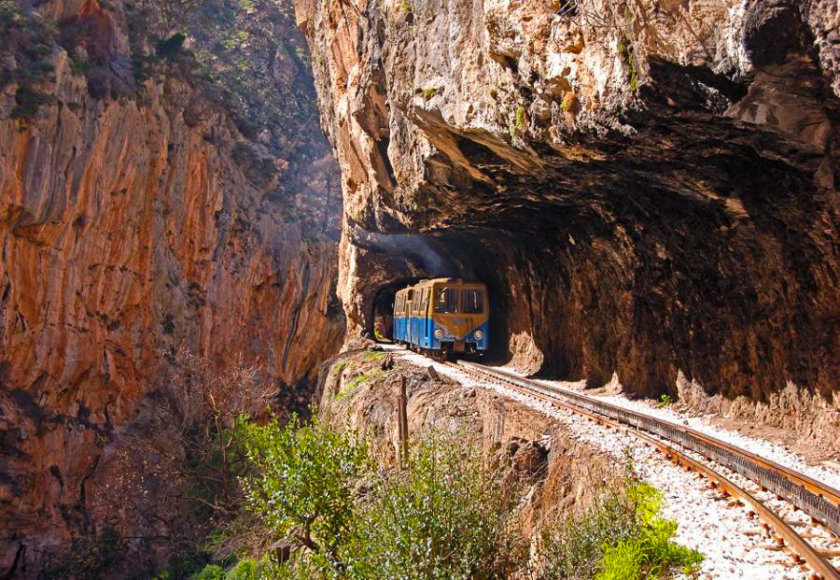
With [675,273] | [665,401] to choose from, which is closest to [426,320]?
[665,401]

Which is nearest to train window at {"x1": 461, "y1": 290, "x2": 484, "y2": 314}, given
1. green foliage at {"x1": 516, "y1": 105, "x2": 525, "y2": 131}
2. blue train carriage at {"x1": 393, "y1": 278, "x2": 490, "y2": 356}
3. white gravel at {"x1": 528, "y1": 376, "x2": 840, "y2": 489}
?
blue train carriage at {"x1": 393, "y1": 278, "x2": 490, "y2": 356}

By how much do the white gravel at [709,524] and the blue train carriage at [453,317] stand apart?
13.3 metres

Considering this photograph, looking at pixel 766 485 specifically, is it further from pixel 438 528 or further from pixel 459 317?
pixel 459 317

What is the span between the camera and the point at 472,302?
23.0 meters

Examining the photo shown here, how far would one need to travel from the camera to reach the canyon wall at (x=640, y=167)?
22.3 feet

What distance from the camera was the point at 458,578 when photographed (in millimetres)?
6824

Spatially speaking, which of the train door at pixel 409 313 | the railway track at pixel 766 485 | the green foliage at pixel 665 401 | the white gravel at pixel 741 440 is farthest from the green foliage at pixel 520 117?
the train door at pixel 409 313

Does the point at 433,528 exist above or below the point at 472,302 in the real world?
below

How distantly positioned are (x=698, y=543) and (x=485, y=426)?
19.0ft

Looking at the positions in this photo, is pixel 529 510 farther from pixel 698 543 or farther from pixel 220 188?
pixel 220 188

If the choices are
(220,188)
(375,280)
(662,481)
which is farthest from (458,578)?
(220,188)

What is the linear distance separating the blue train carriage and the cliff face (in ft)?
41.6

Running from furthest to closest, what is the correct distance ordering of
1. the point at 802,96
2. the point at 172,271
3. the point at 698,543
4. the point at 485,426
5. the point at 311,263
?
the point at 311,263 < the point at 172,271 < the point at 485,426 < the point at 802,96 < the point at 698,543

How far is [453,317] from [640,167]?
1276 centimetres
